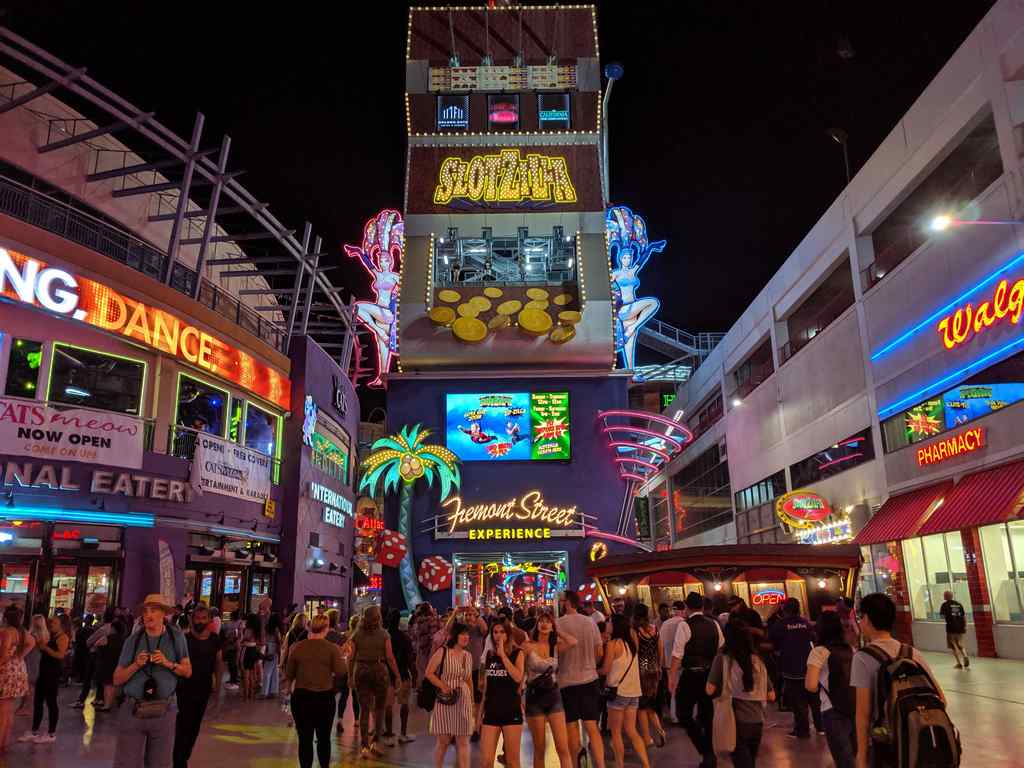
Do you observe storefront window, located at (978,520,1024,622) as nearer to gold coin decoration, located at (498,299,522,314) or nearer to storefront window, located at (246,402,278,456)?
gold coin decoration, located at (498,299,522,314)

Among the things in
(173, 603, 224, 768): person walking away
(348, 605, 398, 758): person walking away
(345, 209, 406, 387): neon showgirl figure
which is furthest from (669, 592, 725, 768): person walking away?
(345, 209, 406, 387): neon showgirl figure

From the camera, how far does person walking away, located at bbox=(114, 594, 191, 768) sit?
6723mm

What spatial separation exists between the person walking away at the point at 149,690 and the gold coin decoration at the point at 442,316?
23575 mm

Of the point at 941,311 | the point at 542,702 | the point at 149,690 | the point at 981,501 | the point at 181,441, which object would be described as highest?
the point at 941,311

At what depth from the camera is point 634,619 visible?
1082 centimetres

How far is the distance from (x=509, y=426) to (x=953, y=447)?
48.1 feet

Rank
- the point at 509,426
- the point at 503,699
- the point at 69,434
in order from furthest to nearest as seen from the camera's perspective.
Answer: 1. the point at 509,426
2. the point at 69,434
3. the point at 503,699

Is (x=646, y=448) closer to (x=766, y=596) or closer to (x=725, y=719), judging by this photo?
(x=766, y=596)

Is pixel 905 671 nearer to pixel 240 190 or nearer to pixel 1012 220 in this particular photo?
pixel 1012 220

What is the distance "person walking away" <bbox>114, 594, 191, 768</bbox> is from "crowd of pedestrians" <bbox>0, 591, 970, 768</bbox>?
0.01 m

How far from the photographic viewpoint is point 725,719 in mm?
7035

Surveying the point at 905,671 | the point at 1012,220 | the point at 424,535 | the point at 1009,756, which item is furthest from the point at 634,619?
the point at 424,535

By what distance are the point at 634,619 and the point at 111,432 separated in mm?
15059

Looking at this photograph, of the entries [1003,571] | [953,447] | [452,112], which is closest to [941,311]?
[953,447]
